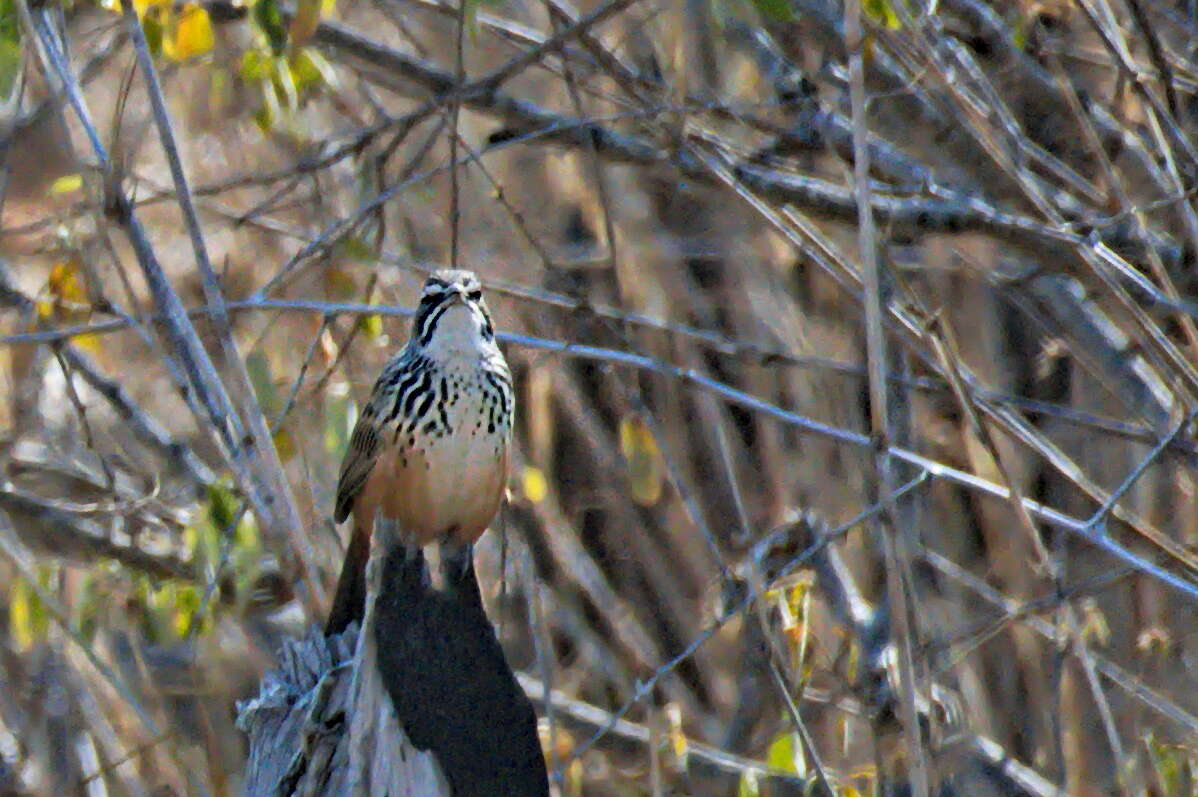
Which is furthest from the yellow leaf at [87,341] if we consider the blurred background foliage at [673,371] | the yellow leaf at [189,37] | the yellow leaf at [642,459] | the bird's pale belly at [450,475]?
the yellow leaf at [642,459]

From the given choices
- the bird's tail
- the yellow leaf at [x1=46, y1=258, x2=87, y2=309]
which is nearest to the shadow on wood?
the bird's tail

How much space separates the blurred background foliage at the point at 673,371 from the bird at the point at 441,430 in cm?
11

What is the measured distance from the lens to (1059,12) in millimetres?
4695

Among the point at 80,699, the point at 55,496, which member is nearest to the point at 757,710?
the point at 80,699

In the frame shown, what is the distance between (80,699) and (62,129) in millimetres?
1994

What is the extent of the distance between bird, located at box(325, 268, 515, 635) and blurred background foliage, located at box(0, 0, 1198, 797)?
0.11 m

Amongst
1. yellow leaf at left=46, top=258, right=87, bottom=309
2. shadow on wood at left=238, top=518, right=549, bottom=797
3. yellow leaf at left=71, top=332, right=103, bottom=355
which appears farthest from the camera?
yellow leaf at left=71, top=332, right=103, bottom=355

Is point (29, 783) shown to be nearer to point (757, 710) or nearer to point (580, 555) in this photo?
point (580, 555)

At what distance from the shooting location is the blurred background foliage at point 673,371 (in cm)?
371

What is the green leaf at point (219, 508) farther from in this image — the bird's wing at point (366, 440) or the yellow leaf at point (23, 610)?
the yellow leaf at point (23, 610)

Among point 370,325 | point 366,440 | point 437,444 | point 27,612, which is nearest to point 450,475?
point 437,444

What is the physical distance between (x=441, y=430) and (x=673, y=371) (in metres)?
0.53

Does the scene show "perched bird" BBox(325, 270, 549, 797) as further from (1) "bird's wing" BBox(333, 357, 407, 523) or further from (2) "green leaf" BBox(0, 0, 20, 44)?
(2) "green leaf" BBox(0, 0, 20, 44)

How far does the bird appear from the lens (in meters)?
3.86
